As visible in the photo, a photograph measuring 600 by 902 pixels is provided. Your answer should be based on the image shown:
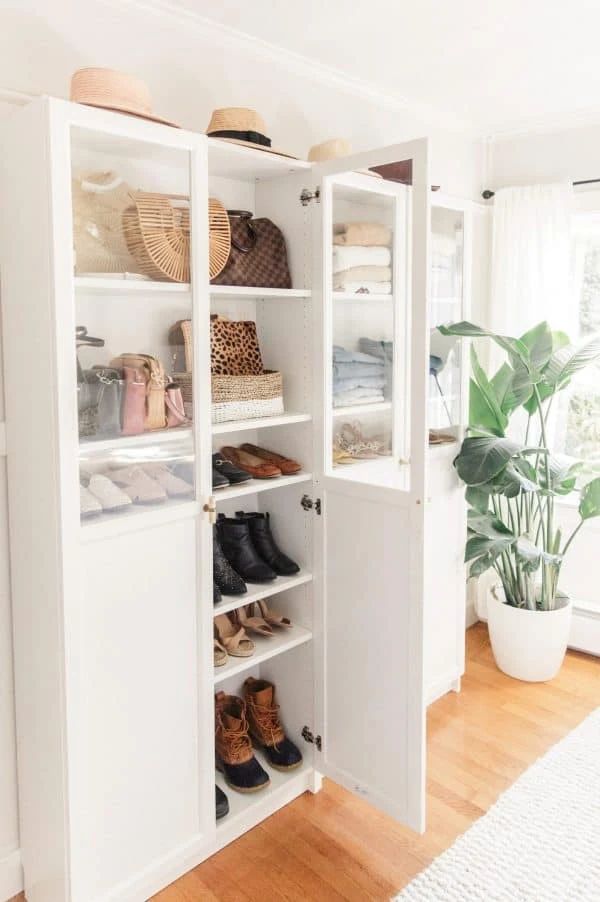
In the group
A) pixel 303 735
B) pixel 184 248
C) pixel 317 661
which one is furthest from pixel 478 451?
pixel 184 248

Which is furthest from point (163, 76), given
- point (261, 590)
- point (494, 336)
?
point (261, 590)

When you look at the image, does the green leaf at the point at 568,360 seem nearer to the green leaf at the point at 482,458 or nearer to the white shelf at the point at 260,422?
the green leaf at the point at 482,458

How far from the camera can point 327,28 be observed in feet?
7.73

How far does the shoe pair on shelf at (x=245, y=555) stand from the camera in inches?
88.9

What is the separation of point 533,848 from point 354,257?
6.20ft

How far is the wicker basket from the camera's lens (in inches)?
84.3

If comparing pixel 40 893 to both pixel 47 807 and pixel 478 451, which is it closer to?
pixel 47 807

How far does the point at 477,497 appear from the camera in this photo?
3.03m

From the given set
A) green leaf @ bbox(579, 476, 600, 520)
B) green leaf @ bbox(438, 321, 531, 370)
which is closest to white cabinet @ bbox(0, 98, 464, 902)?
green leaf @ bbox(438, 321, 531, 370)

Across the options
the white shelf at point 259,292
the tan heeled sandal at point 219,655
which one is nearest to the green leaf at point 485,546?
the tan heeled sandal at point 219,655

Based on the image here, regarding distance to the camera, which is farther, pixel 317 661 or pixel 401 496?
pixel 317 661

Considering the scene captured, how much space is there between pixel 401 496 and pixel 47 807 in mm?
1259

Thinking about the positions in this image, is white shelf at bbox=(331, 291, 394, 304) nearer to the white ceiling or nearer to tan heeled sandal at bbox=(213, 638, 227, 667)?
the white ceiling

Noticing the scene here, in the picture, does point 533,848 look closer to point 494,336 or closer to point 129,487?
point 129,487
